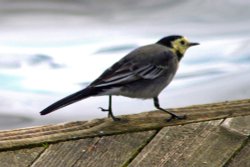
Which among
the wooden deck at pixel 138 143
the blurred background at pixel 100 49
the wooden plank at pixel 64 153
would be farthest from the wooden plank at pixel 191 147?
the blurred background at pixel 100 49

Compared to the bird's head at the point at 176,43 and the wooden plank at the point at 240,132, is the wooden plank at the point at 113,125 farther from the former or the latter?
the bird's head at the point at 176,43

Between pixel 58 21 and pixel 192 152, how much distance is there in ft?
17.2

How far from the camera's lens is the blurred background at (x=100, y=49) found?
648cm

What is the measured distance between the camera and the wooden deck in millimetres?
3490

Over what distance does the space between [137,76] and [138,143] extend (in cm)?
75

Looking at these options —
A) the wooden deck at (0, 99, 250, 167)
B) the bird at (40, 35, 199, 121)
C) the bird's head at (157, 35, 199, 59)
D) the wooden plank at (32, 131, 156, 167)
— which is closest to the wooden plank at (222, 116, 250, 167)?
the wooden deck at (0, 99, 250, 167)

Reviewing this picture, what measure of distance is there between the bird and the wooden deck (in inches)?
11.1

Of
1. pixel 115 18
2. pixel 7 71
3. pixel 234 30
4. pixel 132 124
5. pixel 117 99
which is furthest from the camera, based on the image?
pixel 115 18

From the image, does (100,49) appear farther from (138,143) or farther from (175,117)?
(138,143)

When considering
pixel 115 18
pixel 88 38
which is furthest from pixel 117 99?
pixel 115 18

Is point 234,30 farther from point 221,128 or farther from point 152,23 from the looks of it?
point 221,128

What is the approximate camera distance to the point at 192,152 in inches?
139

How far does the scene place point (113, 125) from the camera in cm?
383

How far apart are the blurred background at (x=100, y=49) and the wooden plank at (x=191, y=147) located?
7.91ft
